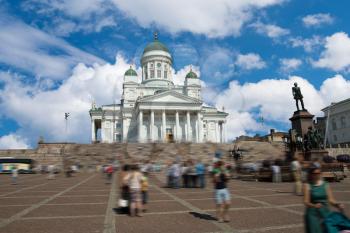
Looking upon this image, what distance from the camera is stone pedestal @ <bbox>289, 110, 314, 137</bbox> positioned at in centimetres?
2439

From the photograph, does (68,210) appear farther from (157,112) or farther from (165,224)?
(157,112)

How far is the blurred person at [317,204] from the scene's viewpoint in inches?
192

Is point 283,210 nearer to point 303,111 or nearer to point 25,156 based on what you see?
point 303,111

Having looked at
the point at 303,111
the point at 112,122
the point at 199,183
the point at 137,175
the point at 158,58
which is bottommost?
the point at 199,183

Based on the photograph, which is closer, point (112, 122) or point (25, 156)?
point (25, 156)

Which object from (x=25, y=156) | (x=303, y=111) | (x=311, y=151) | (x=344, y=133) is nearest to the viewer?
(x=311, y=151)

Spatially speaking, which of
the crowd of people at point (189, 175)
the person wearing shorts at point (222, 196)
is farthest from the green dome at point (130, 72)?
the person wearing shorts at point (222, 196)

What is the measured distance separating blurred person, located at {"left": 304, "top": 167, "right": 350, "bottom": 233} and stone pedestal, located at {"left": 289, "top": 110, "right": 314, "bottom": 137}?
2032 cm

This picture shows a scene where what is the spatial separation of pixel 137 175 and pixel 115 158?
33.4 metres

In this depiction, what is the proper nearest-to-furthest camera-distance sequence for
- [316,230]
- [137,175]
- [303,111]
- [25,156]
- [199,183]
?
[316,230] < [137,175] < [199,183] < [303,111] < [25,156]

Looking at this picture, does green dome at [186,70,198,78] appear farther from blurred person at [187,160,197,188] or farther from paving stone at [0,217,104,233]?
paving stone at [0,217,104,233]

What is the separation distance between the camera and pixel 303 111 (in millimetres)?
24859

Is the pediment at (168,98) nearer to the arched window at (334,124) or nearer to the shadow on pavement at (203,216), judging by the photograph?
the arched window at (334,124)

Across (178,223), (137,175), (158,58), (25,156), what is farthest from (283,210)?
(158,58)
